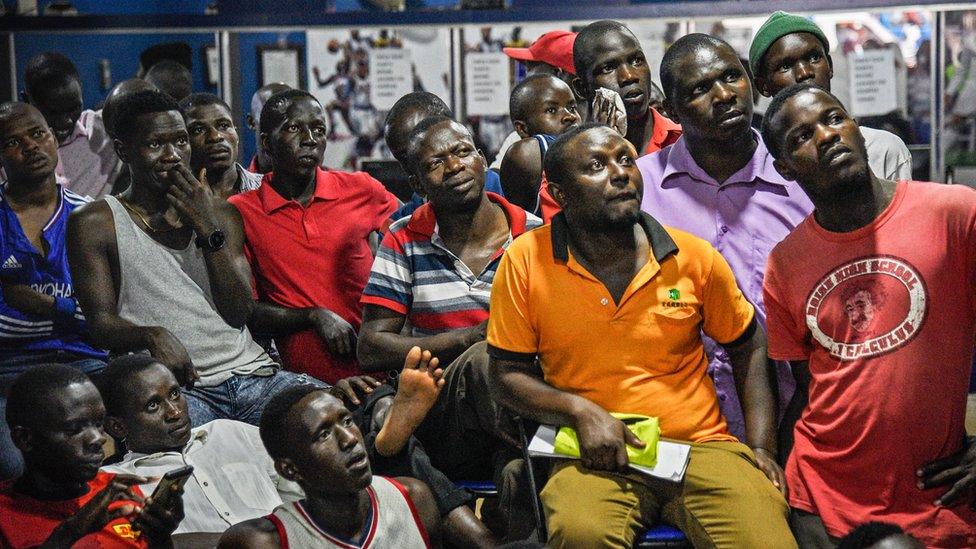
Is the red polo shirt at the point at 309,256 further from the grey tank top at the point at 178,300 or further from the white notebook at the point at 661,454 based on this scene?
the white notebook at the point at 661,454

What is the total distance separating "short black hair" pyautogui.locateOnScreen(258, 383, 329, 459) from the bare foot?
0.26 metres

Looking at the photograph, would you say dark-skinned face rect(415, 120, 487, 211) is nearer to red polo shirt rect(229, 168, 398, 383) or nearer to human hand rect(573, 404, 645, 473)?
red polo shirt rect(229, 168, 398, 383)

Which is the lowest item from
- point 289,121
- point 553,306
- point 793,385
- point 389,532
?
point 389,532

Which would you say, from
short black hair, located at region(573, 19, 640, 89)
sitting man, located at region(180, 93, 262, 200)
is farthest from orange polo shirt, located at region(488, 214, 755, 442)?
sitting man, located at region(180, 93, 262, 200)

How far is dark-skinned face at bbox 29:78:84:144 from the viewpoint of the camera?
18.3ft

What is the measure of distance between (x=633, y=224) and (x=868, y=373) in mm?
746

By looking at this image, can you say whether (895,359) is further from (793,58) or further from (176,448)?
(176,448)

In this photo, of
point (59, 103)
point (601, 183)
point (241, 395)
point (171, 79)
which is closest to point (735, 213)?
point (601, 183)

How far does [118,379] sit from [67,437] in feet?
0.96

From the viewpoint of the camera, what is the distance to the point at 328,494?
340 centimetres

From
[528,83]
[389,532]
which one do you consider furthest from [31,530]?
[528,83]

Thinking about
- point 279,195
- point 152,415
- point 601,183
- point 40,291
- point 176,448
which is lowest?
point 176,448

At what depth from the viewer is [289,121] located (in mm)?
4664

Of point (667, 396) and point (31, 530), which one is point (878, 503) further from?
point (31, 530)
